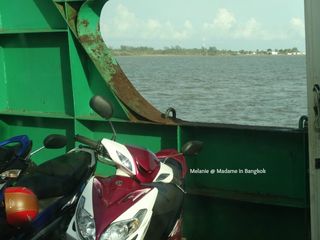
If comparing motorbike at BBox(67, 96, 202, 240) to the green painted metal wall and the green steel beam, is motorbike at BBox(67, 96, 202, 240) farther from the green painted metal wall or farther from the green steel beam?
the green painted metal wall

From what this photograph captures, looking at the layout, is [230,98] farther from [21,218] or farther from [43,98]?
[21,218]

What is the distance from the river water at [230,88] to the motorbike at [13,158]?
4.76 feet

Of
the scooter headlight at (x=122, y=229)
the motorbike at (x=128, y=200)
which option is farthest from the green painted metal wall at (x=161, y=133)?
the scooter headlight at (x=122, y=229)

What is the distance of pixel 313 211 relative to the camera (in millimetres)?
3717

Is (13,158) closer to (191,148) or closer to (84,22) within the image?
(191,148)

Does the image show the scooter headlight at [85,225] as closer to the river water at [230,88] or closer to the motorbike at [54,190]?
the motorbike at [54,190]

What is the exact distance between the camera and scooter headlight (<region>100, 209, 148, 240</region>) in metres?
2.88

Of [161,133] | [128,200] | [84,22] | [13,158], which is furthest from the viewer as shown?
[84,22]

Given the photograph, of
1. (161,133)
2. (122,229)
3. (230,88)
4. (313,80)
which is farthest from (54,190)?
(230,88)

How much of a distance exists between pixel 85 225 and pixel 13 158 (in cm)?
121

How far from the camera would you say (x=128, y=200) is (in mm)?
3043

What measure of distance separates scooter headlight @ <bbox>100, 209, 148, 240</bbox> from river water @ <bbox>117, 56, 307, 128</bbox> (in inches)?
73.0

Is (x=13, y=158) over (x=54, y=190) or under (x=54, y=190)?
over

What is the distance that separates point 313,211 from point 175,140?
1.49 m
